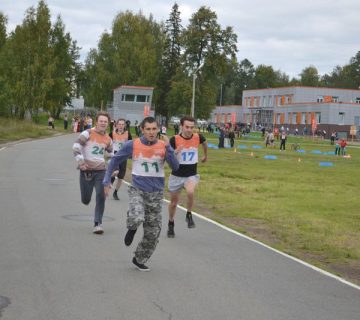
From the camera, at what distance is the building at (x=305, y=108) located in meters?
101

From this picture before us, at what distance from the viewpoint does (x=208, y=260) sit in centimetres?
881

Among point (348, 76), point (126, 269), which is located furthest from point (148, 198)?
point (348, 76)

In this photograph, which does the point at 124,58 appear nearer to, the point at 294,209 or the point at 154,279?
the point at 294,209

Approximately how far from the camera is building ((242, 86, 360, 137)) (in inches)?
3974

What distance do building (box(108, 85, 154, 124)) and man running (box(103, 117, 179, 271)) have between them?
83.1 meters

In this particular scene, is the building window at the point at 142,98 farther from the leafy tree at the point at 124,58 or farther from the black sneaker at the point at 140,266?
the black sneaker at the point at 140,266

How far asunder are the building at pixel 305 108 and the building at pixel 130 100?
2281 cm

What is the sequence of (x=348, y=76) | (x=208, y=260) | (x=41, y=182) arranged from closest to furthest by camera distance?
(x=208, y=260) → (x=41, y=182) → (x=348, y=76)

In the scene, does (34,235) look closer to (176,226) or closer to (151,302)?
(176,226)

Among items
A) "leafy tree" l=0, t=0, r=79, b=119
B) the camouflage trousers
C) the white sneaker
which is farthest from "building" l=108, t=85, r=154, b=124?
the camouflage trousers

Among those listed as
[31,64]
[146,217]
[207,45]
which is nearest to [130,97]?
[207,45]

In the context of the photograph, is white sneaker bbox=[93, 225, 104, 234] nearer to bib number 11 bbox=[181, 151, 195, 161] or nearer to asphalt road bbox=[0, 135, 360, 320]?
asphalt road bbox=[0, 135, 360, 320]

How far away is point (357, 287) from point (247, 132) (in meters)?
83.6

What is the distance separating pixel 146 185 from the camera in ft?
26.1
